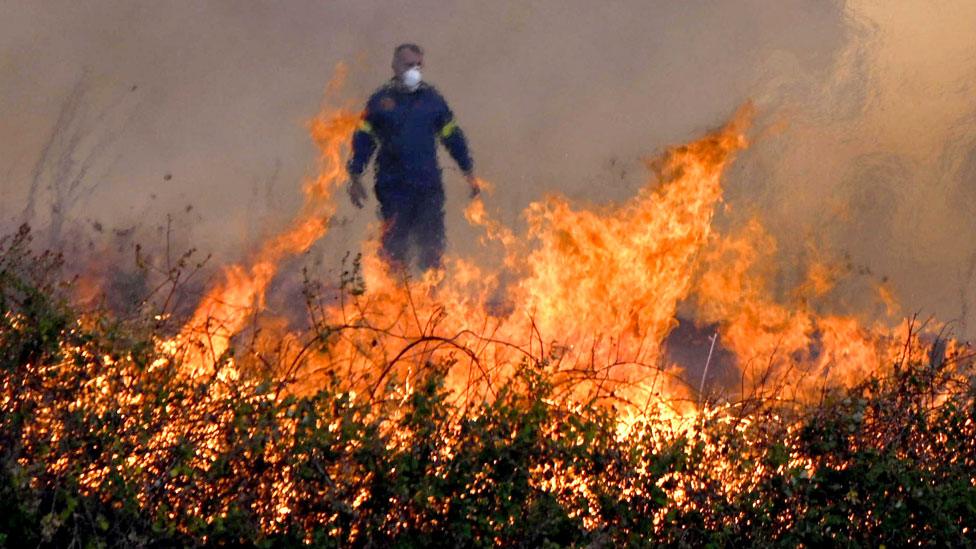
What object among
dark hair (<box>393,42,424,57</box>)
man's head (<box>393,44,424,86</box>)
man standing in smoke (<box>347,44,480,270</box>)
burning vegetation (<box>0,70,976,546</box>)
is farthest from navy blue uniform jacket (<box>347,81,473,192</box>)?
burning vegetation (<box>0,70,976,546</box>)

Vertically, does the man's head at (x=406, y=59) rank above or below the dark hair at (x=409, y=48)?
below

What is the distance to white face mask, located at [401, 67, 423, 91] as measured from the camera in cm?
930

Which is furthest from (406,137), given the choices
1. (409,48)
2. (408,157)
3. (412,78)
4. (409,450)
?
(409,450)

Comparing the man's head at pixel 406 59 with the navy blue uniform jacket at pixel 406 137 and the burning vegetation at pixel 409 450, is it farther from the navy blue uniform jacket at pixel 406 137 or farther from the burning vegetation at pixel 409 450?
the burning vegetation at pixel 409 450

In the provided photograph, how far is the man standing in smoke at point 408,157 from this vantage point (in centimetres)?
927

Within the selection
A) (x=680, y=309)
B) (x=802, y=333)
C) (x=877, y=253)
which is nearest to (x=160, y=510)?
(x=680, y=309)

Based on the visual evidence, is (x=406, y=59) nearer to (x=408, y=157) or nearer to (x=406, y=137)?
(x=406, y=137)

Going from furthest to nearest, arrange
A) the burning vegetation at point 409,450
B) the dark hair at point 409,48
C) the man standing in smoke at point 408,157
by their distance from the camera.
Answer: the dark hair at point 409,48, the man standing in smoke at point 408,157, the burning vegetation at point 409,450

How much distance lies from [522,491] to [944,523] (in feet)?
6.94

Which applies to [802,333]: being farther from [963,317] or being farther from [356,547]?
[356,547]

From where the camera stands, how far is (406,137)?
931cm

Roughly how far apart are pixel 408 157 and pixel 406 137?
15 cm

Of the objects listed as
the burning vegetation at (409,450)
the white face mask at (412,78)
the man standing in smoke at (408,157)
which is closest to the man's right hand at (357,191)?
the man standing in smoke at (408,157)

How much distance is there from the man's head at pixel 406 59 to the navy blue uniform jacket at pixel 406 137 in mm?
123
